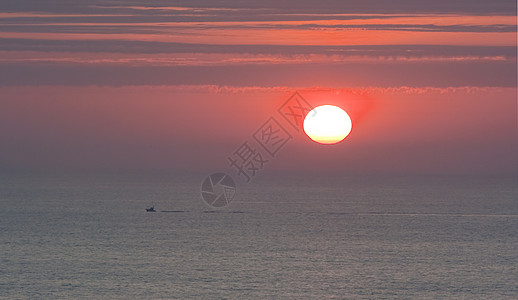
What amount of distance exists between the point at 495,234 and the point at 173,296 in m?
109

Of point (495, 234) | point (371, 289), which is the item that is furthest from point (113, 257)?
point (495, 234)

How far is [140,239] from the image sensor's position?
589ft

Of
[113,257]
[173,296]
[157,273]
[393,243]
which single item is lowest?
[173,296]

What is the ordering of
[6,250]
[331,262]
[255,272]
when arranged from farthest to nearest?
1. [6,250]
2. [331,262]
3. [255,272]

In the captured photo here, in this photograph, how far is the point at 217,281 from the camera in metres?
124

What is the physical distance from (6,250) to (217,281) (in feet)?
185

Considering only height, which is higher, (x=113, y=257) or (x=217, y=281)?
(x=113, y=257)

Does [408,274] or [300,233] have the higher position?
[300,233]

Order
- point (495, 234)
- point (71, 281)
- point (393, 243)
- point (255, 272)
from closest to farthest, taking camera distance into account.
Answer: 1. point (71, 281)
2. point (255, 272)
3. point (393, 243)
4. point (495, 234)

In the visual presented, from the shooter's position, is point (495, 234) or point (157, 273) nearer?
point (157, 273)

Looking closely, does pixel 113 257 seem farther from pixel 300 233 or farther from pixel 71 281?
pixel 300 233

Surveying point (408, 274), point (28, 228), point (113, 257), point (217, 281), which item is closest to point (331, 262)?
point (408, 274)

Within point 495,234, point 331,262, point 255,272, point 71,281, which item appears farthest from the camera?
point 495,234

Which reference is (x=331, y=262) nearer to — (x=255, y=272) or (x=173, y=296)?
(x=255, y=272)
